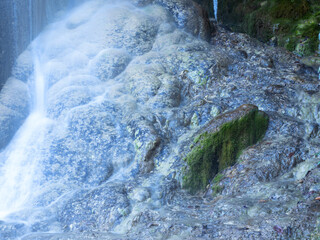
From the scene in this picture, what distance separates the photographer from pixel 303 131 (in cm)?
535

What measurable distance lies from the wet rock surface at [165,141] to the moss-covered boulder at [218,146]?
0.45 feet

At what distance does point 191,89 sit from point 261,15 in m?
4.38

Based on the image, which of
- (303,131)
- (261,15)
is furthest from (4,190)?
(261,15)

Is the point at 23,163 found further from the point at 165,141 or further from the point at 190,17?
the point at 190,17

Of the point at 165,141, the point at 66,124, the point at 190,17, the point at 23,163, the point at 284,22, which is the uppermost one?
the point at 190,17

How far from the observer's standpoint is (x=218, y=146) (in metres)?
5.13

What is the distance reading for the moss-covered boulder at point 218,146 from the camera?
16.6 feet

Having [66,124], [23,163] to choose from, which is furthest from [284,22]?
[23,163]

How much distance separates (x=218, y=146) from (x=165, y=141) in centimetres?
99

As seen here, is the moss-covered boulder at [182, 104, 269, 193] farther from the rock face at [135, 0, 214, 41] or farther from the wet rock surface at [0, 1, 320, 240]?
the rock face at [135, 0, 214, 41]

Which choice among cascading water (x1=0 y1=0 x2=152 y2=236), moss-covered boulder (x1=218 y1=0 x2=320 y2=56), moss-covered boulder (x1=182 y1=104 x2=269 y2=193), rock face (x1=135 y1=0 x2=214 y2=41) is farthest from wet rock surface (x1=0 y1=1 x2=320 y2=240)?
moss-covered boulder (x1=218 y1=0 x2=320 y2=56)

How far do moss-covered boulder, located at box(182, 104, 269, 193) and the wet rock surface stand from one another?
14cm

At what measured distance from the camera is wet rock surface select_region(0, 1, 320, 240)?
155 inches

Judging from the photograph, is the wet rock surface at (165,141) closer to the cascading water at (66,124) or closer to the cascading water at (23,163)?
the cascading water at (66,124)
